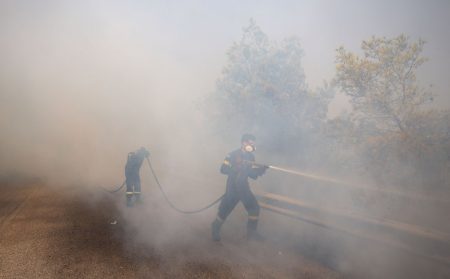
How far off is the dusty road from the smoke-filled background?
1.69 feet

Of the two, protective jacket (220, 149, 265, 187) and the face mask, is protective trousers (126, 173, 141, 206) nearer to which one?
protective jacket (220, 149, 265, 187)

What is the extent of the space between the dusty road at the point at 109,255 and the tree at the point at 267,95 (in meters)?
5.14

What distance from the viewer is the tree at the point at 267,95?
916cm

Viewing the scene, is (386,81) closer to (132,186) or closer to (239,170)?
(239,170)

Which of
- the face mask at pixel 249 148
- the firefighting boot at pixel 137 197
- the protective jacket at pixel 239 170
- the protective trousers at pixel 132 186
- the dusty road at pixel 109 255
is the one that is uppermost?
the face mask at pixel 249 148

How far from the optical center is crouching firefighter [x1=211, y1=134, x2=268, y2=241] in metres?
4.65

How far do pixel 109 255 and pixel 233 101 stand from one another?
6.83 metres

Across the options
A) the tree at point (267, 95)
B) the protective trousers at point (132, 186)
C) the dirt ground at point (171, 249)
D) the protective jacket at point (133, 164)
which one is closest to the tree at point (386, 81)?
the tree at point (267, 95)

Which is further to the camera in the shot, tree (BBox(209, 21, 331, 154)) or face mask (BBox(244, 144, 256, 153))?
tree (BBox(209, 21, 331, 154))

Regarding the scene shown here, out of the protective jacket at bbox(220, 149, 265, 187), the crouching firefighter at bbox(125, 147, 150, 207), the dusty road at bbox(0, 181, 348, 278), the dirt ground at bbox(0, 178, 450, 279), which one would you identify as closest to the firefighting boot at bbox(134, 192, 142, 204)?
the crouching firefighter at bbox(125, 147, 150, 207)

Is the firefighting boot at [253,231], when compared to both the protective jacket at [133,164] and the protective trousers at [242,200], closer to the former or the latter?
the protective trousers at [242,200]

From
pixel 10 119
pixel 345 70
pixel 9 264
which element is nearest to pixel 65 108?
pixel 10 119

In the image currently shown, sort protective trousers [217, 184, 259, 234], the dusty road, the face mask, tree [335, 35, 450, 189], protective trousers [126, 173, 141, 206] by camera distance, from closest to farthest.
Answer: the dusty road < protective trousers [217, 184, 259, 234] < the face mask < tree [335, 35, 450, 189] < protective trousers [126, 173, 141, 206]

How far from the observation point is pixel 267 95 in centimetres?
941
